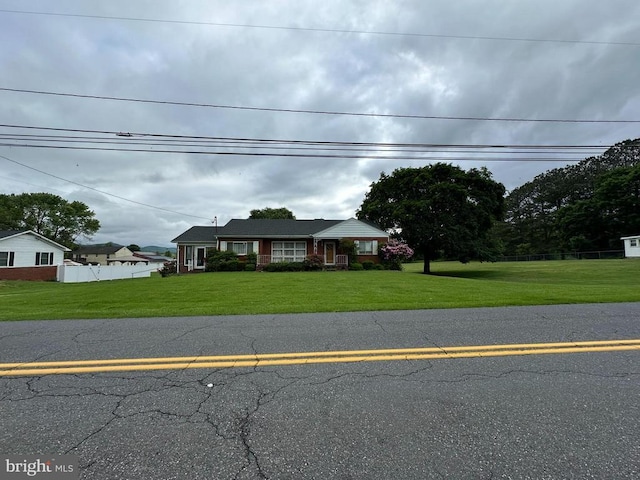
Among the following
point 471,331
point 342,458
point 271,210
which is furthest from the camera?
point 271,210

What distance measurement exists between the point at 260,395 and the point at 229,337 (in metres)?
2.34

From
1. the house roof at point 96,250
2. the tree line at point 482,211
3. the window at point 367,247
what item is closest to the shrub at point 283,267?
the window at point 367,247

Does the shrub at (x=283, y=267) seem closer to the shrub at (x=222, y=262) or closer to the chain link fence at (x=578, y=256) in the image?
the shrub at (x=222, y=262)

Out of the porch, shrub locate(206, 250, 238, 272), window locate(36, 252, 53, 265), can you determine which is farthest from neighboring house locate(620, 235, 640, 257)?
window locate(36, 252, 53, 265)

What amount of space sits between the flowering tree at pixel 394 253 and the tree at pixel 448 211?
4.34 feet

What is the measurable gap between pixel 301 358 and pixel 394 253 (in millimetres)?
23357

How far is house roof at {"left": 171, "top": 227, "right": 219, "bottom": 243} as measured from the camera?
2842 centimetres

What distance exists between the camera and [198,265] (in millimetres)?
28359

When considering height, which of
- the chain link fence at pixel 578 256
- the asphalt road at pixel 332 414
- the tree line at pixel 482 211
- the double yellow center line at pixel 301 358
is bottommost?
the asphalt road at pixel 332 414

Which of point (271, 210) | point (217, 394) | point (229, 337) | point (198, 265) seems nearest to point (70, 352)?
point (229, 337)

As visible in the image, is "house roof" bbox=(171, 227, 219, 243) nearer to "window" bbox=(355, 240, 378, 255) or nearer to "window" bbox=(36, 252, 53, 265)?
"window" bbox=(355, 240, 378, 255)

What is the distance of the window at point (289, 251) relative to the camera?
1110 inches

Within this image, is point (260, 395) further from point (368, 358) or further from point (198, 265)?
point (198, 265)

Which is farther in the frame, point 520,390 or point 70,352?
point 70,352
